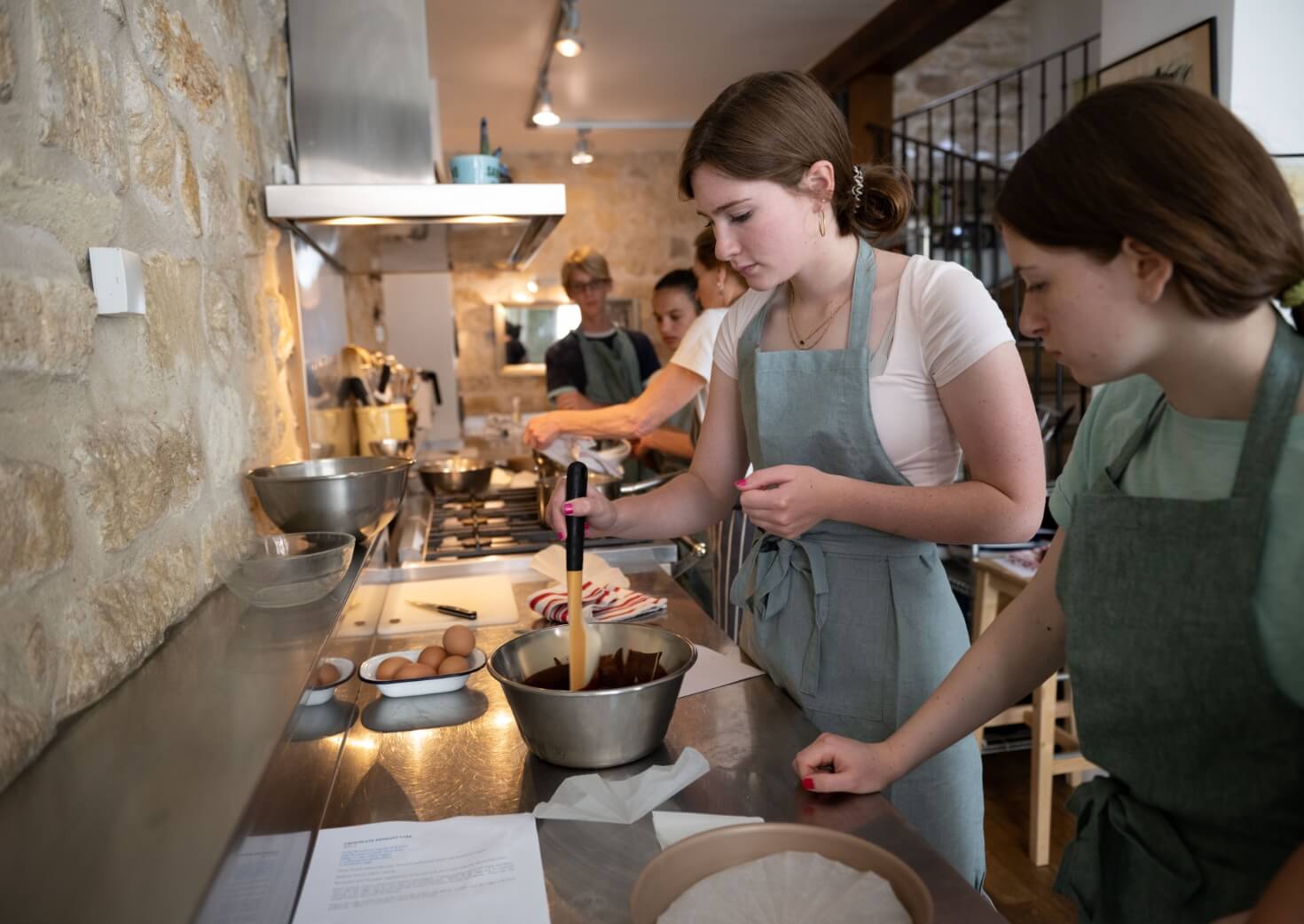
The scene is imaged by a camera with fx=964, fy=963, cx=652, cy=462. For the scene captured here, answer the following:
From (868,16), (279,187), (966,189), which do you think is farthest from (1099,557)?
(966,189)

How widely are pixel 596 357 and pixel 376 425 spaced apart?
1.80 m

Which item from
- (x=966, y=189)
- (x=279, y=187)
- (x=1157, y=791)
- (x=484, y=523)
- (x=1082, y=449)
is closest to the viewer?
(x=1157, y=791)

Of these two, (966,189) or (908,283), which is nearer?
(908,283)

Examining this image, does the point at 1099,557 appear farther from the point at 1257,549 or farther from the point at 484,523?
the point at 484,523

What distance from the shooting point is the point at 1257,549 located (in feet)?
2.71

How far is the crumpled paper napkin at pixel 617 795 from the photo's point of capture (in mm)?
1104

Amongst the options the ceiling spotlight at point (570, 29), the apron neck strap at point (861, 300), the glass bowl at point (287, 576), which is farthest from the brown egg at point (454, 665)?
the ceiling spotlight at point (570, 29)

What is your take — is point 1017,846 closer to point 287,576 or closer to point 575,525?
point 575,525

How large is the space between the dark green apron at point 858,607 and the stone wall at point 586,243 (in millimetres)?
6715

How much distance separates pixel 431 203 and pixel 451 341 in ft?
15.7

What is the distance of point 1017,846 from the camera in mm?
2879

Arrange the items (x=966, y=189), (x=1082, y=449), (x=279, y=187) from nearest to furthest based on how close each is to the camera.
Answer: (x=1082, y=449) → (x=279, y=187) → (x=966, y=189)

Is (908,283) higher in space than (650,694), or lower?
higher

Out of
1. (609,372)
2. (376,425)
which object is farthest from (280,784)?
(609,372)
